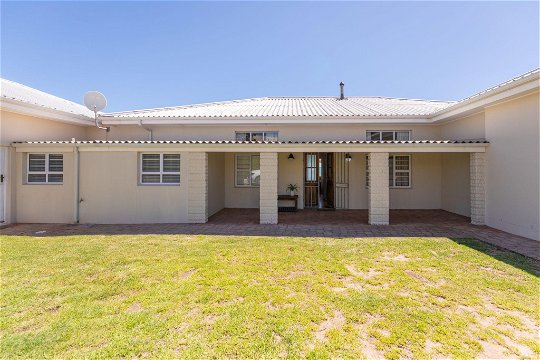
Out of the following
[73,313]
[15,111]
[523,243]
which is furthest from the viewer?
[15,111]

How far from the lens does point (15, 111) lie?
923cm

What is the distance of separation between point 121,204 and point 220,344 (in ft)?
28.2

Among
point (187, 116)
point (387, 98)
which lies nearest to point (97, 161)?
point (187, 116)

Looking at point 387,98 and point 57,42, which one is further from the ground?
point 57,42

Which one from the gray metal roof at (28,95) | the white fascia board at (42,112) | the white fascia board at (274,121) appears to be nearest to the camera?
the white fascia board at (42,112)

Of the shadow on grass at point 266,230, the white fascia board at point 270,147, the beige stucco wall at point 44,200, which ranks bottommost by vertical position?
the shadow on grass at point 266,230

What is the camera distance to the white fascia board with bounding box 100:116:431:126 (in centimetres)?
1165

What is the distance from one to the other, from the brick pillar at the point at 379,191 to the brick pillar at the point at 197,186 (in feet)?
20.9

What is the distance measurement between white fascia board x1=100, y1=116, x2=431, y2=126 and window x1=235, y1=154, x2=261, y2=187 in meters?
2.01

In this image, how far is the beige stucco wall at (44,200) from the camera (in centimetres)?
959

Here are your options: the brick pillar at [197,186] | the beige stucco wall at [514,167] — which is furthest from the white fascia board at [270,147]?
the beige stucco wall at [514,167]

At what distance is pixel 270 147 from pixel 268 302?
20.5ft

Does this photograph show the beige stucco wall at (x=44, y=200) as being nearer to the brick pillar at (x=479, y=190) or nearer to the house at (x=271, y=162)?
the house at (x=271, y=162)

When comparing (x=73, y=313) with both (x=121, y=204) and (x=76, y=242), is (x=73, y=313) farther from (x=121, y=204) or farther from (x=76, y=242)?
(x=121, y=204)
